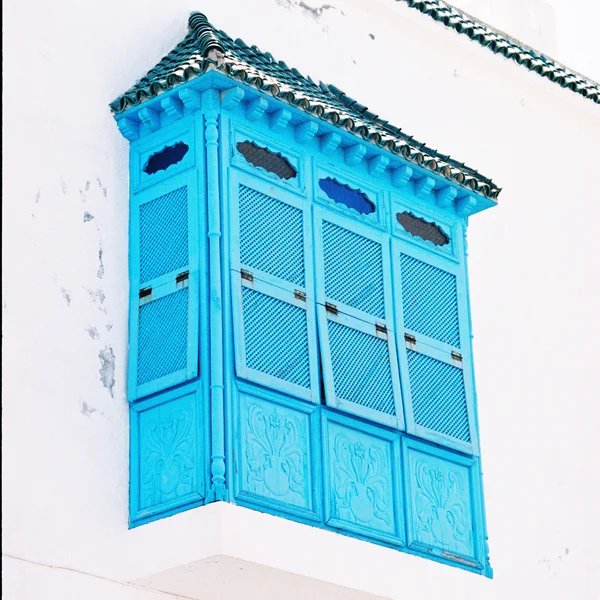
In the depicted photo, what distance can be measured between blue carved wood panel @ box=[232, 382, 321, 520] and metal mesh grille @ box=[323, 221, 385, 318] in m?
0.64

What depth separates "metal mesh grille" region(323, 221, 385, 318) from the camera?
785 centimetres

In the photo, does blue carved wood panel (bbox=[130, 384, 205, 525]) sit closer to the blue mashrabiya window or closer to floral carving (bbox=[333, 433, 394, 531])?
the blue mashrabiya window

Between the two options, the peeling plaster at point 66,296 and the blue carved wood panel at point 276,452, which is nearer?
the blue carved wood panel at point 276,452

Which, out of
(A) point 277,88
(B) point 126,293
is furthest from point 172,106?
(B) point 126,293

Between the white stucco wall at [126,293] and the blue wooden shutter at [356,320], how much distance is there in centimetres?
65

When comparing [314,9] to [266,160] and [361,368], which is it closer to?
[266,160]

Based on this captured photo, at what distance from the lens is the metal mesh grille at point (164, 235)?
7520mm

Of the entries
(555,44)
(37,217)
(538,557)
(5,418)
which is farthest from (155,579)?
(555,44)

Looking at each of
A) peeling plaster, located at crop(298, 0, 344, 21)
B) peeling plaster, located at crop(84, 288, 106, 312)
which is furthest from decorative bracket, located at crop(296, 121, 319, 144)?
peeling plaster, located at crop(298, 0, 344, 21)

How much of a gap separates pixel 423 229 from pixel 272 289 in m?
1.17

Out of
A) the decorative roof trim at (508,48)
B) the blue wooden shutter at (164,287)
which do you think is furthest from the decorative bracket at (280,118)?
the decorative roof trim at (508,48)

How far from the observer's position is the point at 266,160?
778 cm

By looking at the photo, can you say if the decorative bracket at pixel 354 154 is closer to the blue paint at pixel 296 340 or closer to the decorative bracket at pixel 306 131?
the blue paint at pixel 296 340

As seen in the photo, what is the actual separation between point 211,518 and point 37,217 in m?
1.49
